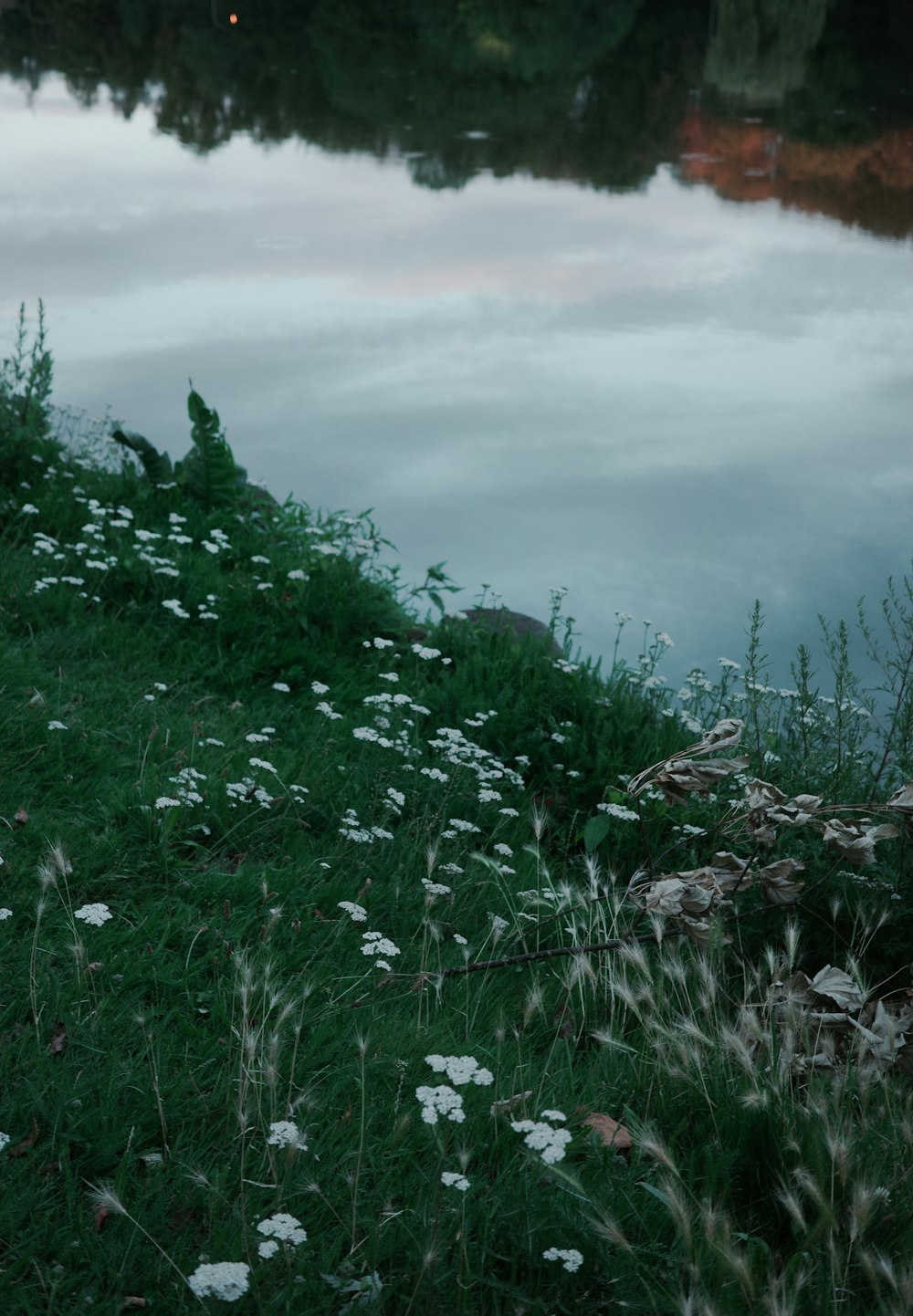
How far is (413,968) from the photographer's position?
330 cm

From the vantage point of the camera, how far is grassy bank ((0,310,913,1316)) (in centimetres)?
216

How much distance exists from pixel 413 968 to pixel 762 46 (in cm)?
3174

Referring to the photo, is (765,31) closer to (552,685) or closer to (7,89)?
(7,89)

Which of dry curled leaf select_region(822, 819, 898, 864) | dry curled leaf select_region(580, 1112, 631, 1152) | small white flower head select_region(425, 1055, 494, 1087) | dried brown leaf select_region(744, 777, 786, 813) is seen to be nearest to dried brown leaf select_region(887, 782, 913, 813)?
dry curled leaf select_region(822, 819, 898, 864)

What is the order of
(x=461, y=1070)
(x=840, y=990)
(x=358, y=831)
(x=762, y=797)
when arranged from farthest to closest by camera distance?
(x=358, y=831)
(x=762, y=797)
(x=840, y=990)
(x=461, y=1070)

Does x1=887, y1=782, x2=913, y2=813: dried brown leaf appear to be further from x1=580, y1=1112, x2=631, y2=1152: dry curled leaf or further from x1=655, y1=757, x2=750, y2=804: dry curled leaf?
x1=580, y1=1112, x2=631, y2=1152: dry curled leaf

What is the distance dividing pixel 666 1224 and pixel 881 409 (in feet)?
30.1

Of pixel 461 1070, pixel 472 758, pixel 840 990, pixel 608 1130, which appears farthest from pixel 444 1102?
pixel 472 758

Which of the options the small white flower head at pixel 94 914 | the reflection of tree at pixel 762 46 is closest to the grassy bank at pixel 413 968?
the small white flower head at pixel 94 914

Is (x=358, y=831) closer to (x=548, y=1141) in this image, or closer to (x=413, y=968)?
(x=413, y=968)

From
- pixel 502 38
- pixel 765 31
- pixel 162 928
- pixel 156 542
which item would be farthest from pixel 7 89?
pixel 162 928

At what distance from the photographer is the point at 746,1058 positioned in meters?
2.42

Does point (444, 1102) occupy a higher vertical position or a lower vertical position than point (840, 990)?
higher

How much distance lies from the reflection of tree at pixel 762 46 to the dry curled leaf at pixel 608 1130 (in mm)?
24798
